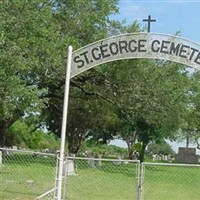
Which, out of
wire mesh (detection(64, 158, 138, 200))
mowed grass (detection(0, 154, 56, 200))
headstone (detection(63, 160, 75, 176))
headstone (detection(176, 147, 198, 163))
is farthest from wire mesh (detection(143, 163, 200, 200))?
headstone (detection(176, 147, 198, 163))

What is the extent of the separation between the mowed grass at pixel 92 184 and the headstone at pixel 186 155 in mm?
26748

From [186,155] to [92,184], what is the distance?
36.3 meters

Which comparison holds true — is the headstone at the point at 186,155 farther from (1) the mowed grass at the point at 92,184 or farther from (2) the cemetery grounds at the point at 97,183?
(1) the mowed grass at the point at 92,184

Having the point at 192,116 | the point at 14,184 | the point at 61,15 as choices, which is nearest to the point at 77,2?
the point at 61,15

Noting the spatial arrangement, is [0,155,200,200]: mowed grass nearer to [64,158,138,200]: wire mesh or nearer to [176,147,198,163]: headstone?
[64,158,138,200]: wire mesh

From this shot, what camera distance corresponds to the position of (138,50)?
35.1 feet

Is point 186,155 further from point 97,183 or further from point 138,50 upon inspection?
point 138,50

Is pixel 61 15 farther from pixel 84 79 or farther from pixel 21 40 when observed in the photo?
pixel 21 40

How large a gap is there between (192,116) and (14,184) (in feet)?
96.8

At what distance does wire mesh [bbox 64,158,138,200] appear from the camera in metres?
14.6

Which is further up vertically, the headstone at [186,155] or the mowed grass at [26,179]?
the headstone at [186,155]

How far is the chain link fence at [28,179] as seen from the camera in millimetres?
13306

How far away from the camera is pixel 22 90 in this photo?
17.1m

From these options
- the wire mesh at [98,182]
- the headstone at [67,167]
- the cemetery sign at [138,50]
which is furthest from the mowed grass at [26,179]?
the cemetery sign at [138,50]
